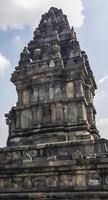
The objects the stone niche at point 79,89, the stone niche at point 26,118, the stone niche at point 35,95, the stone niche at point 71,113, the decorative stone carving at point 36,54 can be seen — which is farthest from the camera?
the decorative stone carving at point 36,54

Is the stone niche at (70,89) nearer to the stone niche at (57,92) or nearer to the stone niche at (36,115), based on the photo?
the stone niche at (57,92)

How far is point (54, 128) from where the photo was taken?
13969mm

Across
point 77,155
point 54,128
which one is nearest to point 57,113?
point 54,128

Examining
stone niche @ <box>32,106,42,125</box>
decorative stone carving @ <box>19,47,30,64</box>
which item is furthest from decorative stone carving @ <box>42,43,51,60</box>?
stone niche @ <box>32,106,42,125</box>

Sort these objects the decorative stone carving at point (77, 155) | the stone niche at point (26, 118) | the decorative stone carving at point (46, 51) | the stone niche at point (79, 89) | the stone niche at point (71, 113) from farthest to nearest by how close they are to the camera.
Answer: the decorative stone carving at point (46, 51) < the stone niche at point (26, 118) < the stone niche at point (79, 89) < the stone niche at point (71, 113) < the decorative stone carving at point (77, 155)

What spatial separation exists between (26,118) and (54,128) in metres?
1.95

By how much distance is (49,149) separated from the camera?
1222 cm

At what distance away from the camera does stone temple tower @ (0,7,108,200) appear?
1070 centimetres

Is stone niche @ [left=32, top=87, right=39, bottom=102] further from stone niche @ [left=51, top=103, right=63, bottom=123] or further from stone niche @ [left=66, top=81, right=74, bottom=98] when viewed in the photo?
stone niche @ [left=66, top=81, right=74, bottom=98]

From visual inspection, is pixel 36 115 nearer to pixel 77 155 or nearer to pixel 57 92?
pixel 57 92

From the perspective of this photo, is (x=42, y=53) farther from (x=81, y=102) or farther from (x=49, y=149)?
(x=49, y=149)

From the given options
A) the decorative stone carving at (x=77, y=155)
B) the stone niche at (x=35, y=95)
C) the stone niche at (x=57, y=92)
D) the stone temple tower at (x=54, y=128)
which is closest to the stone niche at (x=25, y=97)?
the stone temple tower at (x=54, y=128)

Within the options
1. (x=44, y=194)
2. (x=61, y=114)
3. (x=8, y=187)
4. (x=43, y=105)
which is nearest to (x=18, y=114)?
(x=43, y=105)

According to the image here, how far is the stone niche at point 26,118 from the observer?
14852 mm
